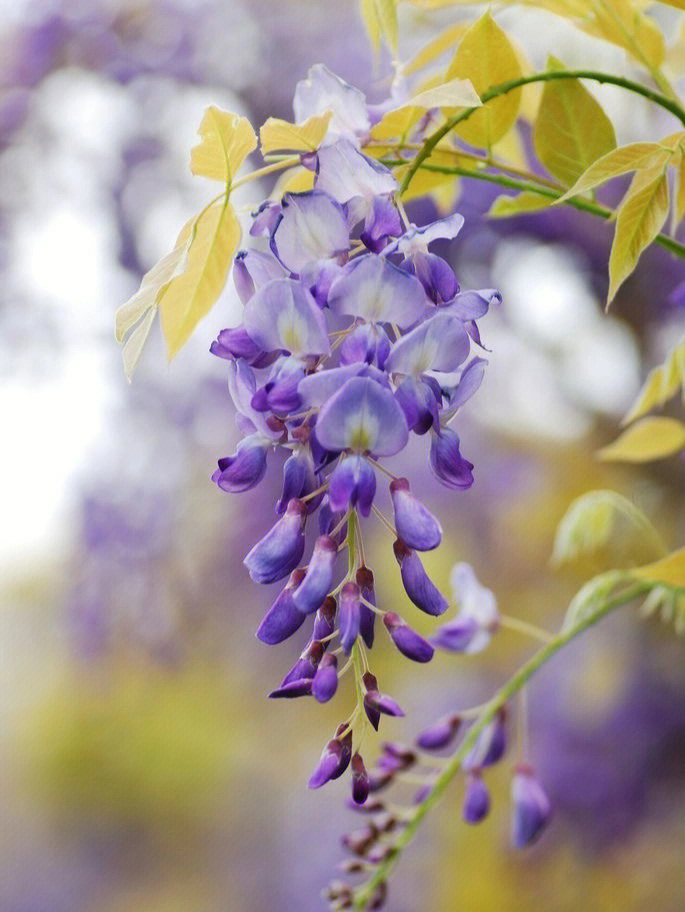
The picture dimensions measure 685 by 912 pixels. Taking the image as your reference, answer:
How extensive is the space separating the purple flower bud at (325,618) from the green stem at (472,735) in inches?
7.1

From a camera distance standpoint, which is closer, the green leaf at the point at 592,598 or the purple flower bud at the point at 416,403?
the purple flower bud at the point at 416,403

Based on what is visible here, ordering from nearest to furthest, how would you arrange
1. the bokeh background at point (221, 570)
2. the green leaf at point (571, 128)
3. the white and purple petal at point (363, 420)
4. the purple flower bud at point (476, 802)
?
the white and purple petal at point (363, 420) → the green leaf at point (571, 128) → the purple flower bud at point (476, 802) → the bokeh background at point (221, 570)

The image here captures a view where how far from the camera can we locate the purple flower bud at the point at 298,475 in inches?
10.4

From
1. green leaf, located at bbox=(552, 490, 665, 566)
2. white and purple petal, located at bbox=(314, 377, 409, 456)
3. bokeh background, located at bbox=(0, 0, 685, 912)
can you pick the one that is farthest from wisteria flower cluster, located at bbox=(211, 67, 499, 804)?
bokeh background, located at bbox=(0, 0, 685, 912)

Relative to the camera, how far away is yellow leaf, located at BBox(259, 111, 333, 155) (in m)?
0.27

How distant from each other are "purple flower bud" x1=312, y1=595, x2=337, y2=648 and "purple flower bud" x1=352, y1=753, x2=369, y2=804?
0.11 feet

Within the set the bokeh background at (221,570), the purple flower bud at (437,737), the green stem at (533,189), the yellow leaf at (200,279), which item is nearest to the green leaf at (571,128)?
the green stem at (533,189)

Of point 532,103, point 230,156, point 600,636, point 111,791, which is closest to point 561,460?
point 600,636

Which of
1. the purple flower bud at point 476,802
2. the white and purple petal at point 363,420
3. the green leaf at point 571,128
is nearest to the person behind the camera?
the white and purple petal at point 363,420

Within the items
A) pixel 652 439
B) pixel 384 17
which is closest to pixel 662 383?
pixel 652 439

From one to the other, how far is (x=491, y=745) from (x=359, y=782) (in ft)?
0.71

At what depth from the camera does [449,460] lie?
0.87ft

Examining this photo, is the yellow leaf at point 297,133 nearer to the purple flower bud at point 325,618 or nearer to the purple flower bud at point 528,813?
the purple flower bud at point 325,618

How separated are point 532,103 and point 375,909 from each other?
1.10ft
